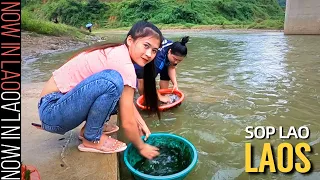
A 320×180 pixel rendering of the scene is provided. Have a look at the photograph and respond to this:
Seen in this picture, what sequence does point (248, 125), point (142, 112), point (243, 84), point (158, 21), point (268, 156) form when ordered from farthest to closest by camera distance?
point (158, 21) < point (243, 84) < point (142, 112) < point (248, 125) < point (268, 156)

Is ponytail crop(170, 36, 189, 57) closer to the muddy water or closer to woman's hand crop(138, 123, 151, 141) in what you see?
the muddy water

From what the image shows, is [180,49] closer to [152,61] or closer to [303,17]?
[152,61]

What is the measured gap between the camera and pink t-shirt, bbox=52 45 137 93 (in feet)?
5.26

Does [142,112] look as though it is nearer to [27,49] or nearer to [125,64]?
[125,64]

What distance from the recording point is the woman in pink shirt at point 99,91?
155 cm

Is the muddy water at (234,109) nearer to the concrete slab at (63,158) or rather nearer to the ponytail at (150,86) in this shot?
the ponytail at (150,86)

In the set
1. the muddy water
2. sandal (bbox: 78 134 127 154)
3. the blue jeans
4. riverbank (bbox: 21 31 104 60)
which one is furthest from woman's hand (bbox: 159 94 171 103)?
riverbank (bbox: 21 31 104 60)

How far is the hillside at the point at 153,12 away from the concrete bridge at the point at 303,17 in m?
13.2

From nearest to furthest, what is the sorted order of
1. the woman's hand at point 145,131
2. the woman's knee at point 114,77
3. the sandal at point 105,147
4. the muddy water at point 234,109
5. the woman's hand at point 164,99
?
1. the woman's knee at point 114,77
2. the sandal at point 105,147
3. the woman's hand at point 145,131
4. the muddy water at point 234,109
5. the woman's hand at point 164,99

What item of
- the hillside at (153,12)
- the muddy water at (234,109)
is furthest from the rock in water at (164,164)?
the hillside at (153,12)

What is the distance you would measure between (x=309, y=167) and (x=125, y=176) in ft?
4.13

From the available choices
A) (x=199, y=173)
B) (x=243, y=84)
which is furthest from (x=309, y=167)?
(x=243, y=84)

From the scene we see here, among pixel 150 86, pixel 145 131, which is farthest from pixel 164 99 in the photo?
pixel 145 131

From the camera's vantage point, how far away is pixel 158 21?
98.1ft
